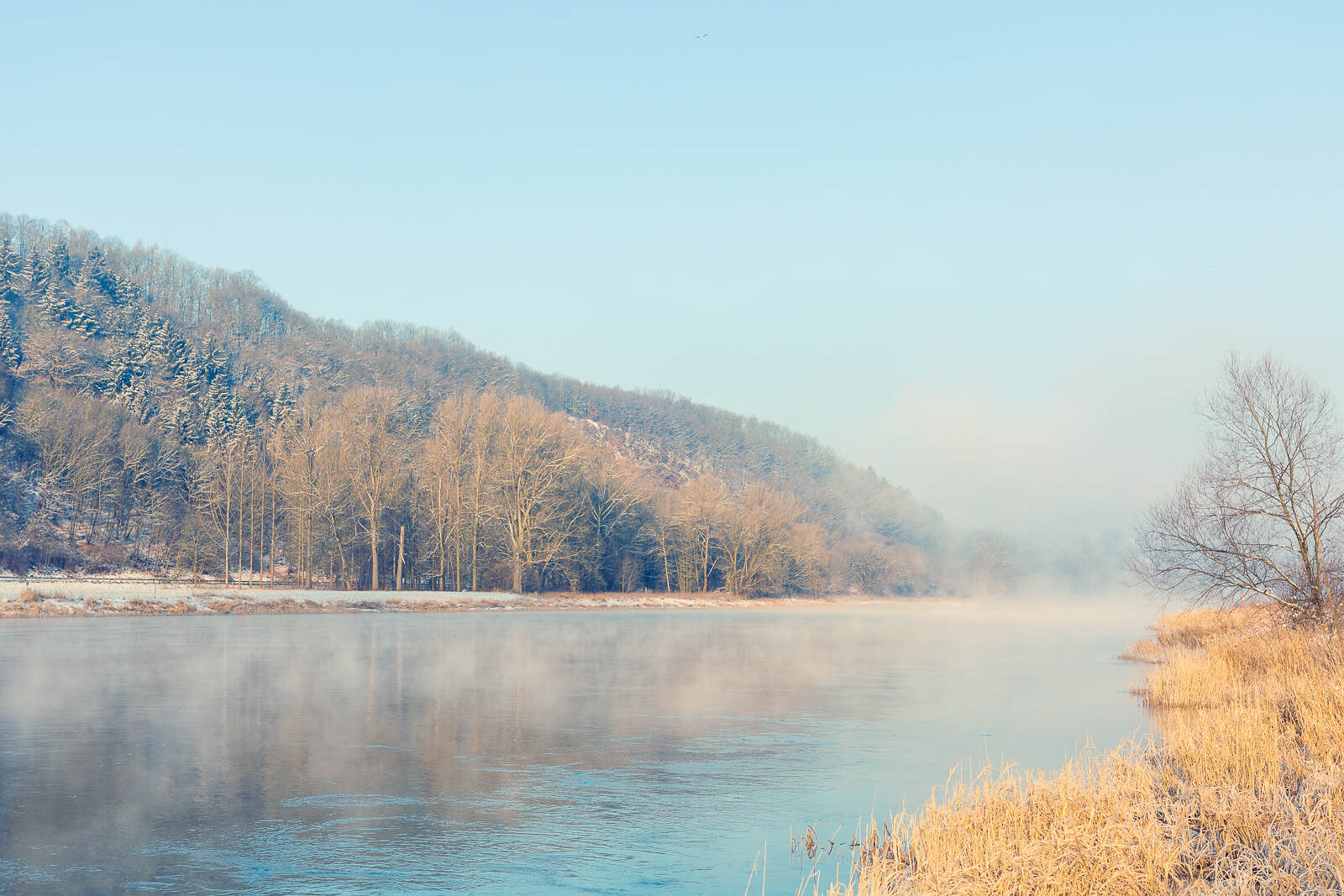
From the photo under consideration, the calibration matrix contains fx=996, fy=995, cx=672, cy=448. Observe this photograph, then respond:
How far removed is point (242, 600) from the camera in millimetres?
51406

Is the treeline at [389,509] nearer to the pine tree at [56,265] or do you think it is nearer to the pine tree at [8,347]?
the pine tree at [8,347]

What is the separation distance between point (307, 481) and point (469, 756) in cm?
5465

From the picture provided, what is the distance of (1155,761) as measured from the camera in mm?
12117

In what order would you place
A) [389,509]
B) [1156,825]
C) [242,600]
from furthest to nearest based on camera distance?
[389,509], [242,600], [1156,825]

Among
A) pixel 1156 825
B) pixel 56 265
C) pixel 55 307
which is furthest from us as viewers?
pixel 56 265

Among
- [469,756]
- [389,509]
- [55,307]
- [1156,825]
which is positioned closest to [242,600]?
[389,509]

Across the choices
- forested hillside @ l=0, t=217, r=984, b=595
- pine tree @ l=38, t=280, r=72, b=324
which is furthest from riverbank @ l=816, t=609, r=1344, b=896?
pine tree @ l=38, t=280, r=72, b=324

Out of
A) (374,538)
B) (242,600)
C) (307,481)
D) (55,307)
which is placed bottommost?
(242,600)

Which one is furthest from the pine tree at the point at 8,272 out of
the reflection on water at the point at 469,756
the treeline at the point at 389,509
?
the reflection on water at the point at 469,756

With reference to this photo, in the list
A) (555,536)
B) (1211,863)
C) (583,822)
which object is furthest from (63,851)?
(555,536)

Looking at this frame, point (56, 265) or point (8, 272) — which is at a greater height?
point (56, 265)

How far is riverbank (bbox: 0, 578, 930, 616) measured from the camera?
142ft

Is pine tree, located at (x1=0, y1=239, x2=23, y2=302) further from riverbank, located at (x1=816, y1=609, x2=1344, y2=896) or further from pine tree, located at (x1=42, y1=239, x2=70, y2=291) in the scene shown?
riverbank, located at (x1=816, y1=609, x2=1344, y2=896)

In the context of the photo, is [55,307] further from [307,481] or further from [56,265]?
[307,481]
